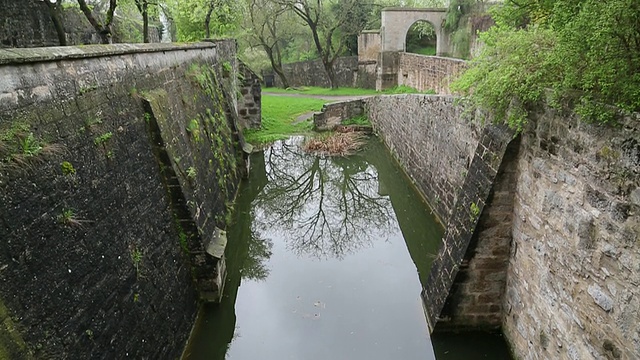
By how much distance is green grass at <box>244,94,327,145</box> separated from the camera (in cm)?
1845

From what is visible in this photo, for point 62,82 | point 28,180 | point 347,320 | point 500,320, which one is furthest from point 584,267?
point 62,82

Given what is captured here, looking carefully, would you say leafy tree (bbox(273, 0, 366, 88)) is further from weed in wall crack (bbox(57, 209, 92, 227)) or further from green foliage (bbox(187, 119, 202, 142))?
weed in wall crack (bbox(57, 209, 92, 227))

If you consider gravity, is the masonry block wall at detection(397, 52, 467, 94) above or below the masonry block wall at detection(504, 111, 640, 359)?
above

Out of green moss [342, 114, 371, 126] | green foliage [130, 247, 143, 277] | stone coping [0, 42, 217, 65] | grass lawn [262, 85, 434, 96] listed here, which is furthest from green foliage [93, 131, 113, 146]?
grass lawn [262, 85, 434, 96]

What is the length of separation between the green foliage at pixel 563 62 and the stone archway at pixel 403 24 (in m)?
20.5

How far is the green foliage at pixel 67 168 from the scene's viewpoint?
13.5ft

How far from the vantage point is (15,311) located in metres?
3.26

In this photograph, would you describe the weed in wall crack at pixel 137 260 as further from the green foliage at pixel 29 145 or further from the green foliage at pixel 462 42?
the green foliage at pixel 462 42

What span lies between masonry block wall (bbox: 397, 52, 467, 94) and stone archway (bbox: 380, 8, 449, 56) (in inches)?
37.5

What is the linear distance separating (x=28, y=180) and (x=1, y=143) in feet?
1.19

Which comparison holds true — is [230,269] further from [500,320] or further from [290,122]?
[290,122]

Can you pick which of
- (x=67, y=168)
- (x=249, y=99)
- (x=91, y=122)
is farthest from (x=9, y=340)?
(x=249, y=99)

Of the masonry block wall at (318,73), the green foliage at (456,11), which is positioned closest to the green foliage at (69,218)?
the green foliage at (456,11)

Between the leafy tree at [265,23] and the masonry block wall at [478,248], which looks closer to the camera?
the masonry block wall at [478,248]
